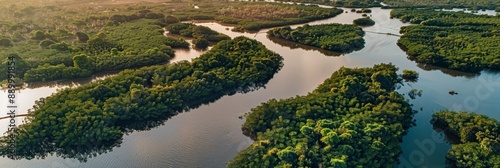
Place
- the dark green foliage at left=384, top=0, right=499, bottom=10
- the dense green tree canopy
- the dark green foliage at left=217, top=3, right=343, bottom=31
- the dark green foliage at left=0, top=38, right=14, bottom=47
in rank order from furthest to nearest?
1. the dark green foliage at left=384, top=0, right=499, bottom=10
2. the dark green foliage at left=217, top=3, right=343, bottom=31
3. the dense green tree canopy
4. the dark green foliage at left=0, top=38, right=14, bottom=47

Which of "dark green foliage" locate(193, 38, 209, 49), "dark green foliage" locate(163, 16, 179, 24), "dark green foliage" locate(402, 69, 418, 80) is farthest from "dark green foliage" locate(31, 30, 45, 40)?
"dark green foliage" locate(402, 69, 418, 80)

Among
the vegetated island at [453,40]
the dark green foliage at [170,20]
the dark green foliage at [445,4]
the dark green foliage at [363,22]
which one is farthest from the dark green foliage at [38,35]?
the dark green foliage at [445,4]

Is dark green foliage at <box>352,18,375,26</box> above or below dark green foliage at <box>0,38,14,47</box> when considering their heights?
above

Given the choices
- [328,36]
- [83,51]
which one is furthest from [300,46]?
[83,51]

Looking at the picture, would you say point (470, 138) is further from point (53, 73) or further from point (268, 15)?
point (268, 15)

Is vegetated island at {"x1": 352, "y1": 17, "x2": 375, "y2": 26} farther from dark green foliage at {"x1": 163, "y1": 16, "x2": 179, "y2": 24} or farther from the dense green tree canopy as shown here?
dark green foliage at {"x1": 163, "y1": 16, "x2": 179, "y2": 24}

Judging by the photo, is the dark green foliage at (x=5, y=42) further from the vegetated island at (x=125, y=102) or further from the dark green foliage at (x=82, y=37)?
the vegetated island at (x=125, y=102)
